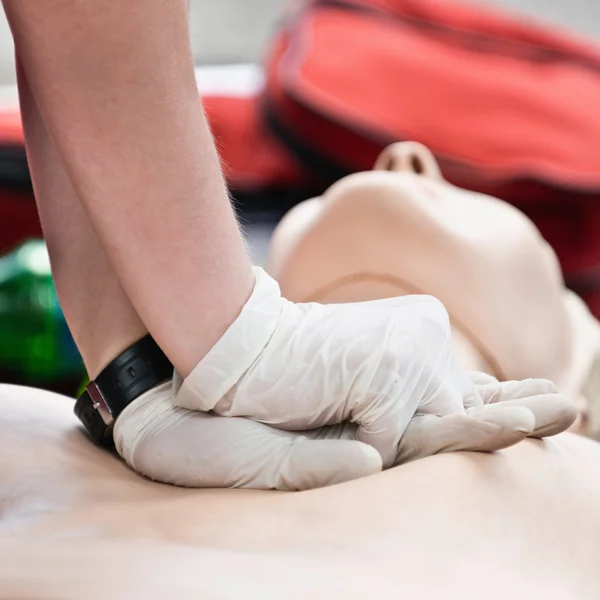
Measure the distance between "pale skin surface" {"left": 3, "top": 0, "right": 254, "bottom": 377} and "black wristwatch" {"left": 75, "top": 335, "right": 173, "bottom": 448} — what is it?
66mm

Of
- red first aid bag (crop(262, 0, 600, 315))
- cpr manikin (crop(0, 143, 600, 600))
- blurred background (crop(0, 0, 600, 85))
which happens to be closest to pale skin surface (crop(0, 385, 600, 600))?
cpr manikin (crop(0, 143, 600, 600))

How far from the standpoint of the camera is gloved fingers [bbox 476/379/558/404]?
0.72 metres

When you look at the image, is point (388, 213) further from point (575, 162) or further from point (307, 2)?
point (307, 2)

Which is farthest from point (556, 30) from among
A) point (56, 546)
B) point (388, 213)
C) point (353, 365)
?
point (56, 546)

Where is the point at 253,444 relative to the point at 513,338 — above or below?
above

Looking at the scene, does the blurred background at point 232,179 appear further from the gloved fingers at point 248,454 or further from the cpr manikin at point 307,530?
the gloved fingers at point 248,454

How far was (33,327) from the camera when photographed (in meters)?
1.72

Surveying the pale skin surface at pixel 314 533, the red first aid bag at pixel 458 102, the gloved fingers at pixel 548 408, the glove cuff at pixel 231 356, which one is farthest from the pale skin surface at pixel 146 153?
the red first aid bag at pixel 458 102

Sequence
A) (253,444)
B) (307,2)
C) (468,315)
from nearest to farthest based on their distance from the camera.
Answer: (253,444) < (468,315) < (307,2)

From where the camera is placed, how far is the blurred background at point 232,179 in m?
1.72

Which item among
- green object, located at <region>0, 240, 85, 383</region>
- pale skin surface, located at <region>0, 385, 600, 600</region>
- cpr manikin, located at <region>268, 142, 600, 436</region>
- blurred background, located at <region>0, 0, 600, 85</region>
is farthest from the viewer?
blurred background, located at <region>0, 0, 600, 85</region>

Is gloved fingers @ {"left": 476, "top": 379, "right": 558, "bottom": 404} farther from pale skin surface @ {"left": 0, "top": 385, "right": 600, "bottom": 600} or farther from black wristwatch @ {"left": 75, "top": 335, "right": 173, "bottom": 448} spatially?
black wristwatch @ {"left": 75, "top": 335, "right": 173, "bottom": 448}

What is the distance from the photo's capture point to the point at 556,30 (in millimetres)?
2238

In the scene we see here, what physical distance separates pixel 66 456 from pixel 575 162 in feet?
4.74
